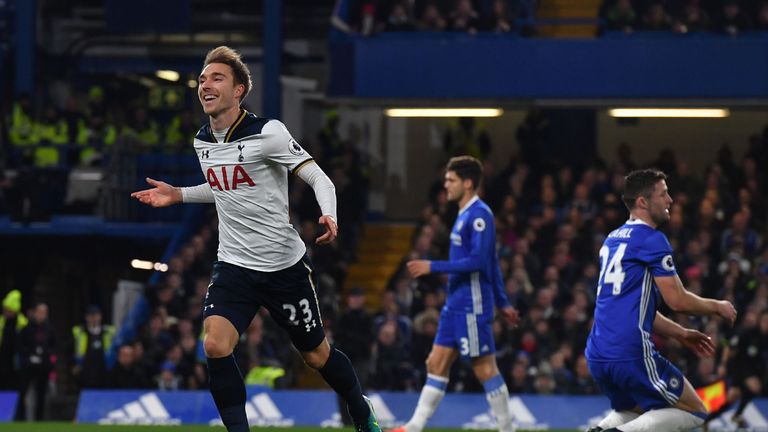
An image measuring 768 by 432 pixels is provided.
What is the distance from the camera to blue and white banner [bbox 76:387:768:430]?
15.5 metres

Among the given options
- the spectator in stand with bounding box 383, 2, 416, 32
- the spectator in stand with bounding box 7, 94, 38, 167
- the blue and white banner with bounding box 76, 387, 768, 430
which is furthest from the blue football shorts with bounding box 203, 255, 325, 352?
the spectator in stand with bounding box 7, 94, 38, 167

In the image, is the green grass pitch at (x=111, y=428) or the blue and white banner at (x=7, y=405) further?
the blue and white banner at (x=7, y=405)

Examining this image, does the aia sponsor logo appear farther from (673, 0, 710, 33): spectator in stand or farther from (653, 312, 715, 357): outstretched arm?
(673, 0, 710, 33): spectator in stand

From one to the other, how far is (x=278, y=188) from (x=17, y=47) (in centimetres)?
1752

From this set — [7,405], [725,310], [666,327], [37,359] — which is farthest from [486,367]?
[37,359]

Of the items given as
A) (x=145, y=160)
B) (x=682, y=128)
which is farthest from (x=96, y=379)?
(x=682, y=128)

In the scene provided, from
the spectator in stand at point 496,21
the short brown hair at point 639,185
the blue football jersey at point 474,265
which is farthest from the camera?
the spectator in stand at point 496,21

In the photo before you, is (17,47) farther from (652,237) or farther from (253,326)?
(652,237)

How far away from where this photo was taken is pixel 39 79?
2550cm

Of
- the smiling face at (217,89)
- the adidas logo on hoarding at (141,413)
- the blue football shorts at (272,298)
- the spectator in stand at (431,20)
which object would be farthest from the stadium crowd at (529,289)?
the smiling face at (217,89)

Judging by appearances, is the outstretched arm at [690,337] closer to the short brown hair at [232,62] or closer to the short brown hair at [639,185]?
the short brown hair at [639,185]

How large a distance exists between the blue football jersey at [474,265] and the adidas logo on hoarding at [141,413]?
5.80 metres

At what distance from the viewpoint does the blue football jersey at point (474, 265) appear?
11.0 m

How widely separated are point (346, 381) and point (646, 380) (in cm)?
162
